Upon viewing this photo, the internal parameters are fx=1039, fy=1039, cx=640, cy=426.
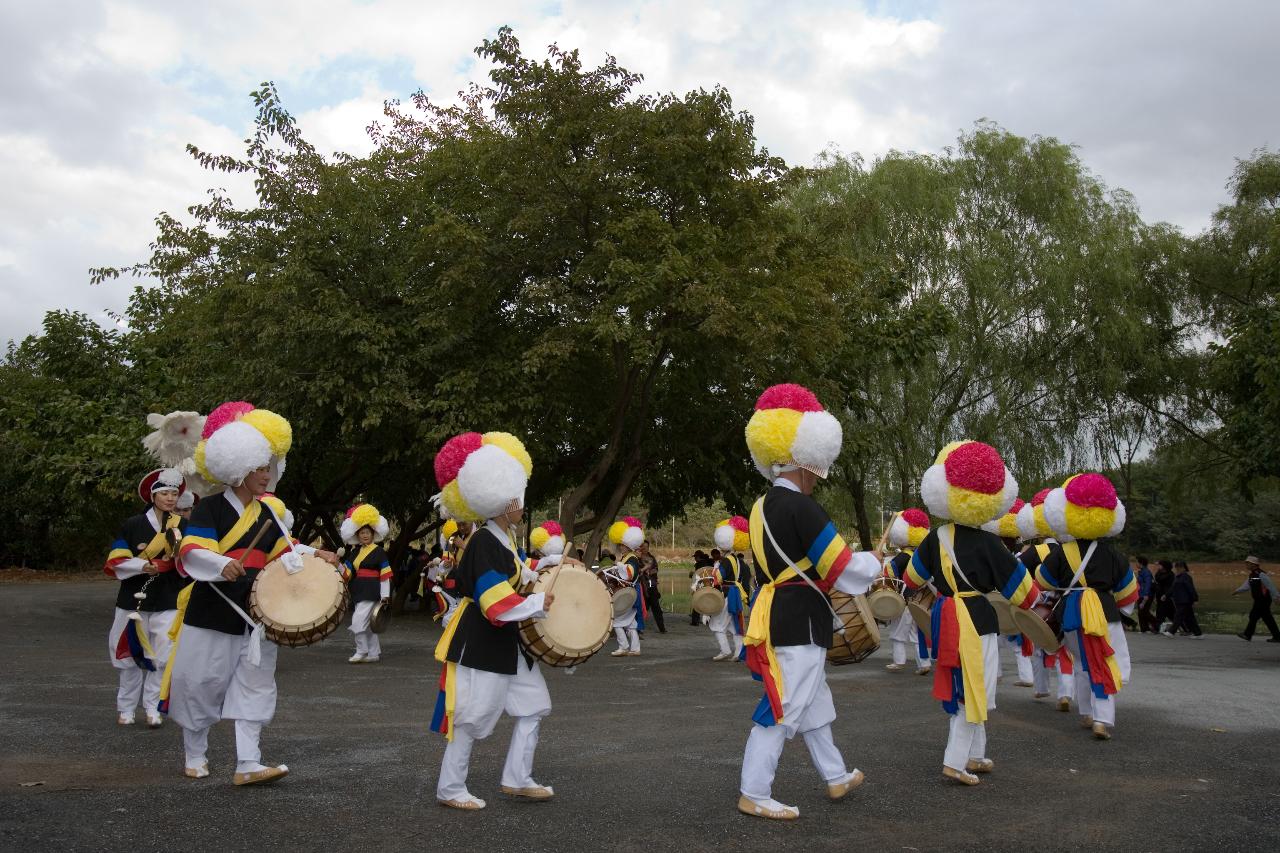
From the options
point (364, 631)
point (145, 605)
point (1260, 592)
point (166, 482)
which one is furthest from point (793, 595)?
point (1260, 592)

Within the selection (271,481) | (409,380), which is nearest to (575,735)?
(271,481)

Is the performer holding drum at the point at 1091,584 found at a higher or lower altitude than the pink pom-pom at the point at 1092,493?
lower

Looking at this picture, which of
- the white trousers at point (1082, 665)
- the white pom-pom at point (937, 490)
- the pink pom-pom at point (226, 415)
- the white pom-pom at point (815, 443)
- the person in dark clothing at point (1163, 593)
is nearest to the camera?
the white pom-pom at point (815, 443)

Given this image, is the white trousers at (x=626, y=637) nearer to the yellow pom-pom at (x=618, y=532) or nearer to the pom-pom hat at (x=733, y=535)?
the yellow pom-pom at (x=618, y=532)

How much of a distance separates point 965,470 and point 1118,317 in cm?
2246

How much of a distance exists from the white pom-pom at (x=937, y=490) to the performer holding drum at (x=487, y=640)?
283 centimetres

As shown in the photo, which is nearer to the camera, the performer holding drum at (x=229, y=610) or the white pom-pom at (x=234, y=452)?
the performer holding drum at (x=229, y=610)

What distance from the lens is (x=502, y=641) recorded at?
5.70 meters

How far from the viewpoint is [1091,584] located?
846cm

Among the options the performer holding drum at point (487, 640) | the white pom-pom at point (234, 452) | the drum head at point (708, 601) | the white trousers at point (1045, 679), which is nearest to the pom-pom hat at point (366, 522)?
the drum head at point (708, 601)

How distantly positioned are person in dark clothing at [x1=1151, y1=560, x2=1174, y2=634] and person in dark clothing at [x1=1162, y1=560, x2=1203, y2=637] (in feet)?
0.74

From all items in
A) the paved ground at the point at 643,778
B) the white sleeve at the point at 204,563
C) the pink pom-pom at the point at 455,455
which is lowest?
the paved ground at the point at 643,778

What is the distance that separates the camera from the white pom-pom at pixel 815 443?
5859mm

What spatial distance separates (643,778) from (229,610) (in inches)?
106
